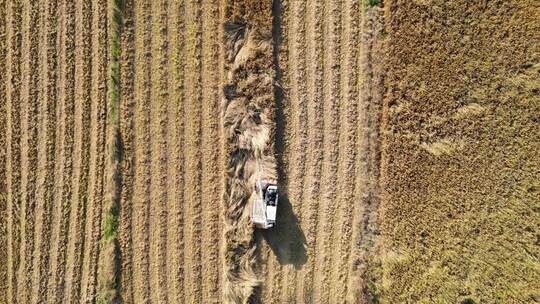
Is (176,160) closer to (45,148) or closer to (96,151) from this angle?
(96,151)

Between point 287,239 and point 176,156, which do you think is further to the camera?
point 287,239

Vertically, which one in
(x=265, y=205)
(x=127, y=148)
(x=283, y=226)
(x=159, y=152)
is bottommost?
(x=283, y=226)

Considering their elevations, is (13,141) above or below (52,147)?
above

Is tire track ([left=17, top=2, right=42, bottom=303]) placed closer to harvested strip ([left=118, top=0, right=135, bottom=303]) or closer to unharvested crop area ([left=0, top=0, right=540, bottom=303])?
unharvested crop area ([left=0, top=0, right=540, bottom=303])

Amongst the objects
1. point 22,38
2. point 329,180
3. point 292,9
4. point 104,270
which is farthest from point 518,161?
point 22,38

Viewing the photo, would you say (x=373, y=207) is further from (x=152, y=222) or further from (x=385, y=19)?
(x=152, y=222)

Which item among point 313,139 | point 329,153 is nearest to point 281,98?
point 313,139
